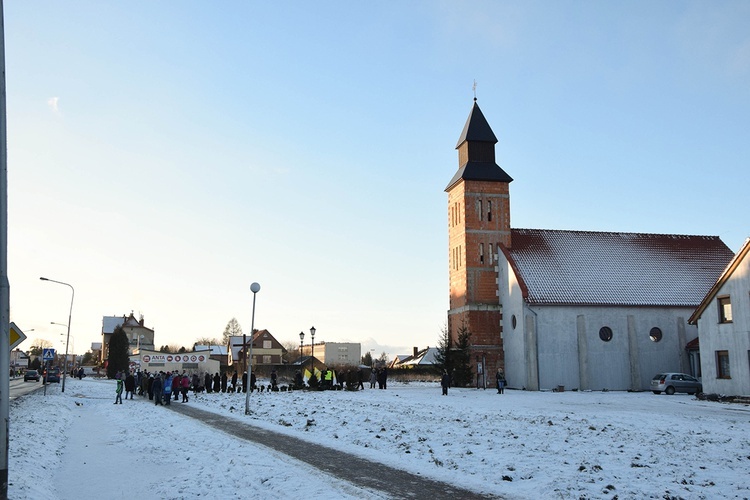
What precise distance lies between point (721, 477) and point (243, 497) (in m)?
7.55

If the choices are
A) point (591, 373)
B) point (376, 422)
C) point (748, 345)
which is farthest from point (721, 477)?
point (591, 373)

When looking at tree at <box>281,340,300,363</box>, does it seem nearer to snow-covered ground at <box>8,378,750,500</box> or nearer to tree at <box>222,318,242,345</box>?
tree at <box>222,318,242,345</box>

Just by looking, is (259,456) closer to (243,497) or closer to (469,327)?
(243,497)

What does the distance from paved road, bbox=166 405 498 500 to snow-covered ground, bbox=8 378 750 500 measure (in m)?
0.28

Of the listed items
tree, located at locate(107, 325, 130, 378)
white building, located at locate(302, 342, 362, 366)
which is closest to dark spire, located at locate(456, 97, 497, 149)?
tree, located at locate(107, 325, 130, 378)

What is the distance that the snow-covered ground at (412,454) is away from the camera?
9.80 m

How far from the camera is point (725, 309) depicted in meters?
32.0

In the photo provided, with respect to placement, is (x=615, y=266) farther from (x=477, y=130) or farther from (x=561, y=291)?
(x=477, y=130)

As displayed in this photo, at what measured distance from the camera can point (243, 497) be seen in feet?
30.3

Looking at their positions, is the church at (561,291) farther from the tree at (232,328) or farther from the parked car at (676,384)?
the tree at (232,328)

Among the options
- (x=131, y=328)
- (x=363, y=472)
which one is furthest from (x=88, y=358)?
(x=363, y=472)

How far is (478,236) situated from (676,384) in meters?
16.8

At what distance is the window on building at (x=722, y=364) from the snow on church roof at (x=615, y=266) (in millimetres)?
11178

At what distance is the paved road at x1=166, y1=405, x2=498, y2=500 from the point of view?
9583 millimetres
